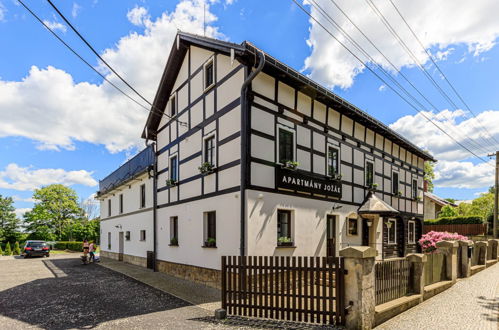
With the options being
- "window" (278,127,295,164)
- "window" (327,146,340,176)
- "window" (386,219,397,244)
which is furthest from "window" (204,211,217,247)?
"window" (386,219,397,244)

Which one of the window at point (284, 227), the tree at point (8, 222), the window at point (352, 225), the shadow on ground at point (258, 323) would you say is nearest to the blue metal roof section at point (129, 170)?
the window at point (284, 227)

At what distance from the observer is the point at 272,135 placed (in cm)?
1029

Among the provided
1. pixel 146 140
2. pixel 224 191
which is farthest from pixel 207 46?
pixel 146 140

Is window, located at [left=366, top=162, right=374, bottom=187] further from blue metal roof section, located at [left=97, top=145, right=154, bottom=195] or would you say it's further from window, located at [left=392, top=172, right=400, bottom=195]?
blue metal roof section, located at [left=97, top=145, right=154, bottom=195]

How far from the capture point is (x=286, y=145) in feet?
35.5

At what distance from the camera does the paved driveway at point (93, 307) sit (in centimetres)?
670

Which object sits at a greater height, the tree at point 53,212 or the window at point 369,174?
the window at point 369,174

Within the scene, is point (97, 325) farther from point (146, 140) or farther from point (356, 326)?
point (146, 140)

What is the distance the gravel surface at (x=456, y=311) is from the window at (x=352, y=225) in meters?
4.23

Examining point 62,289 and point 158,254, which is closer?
point 62,289

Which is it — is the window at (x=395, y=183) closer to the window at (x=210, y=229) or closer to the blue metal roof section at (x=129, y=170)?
the window at (x=210, y=229)

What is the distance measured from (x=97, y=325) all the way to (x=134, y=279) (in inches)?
258

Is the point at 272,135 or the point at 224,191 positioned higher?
the point at 272,135

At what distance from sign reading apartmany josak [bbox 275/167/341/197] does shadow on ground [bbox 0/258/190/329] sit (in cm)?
457
